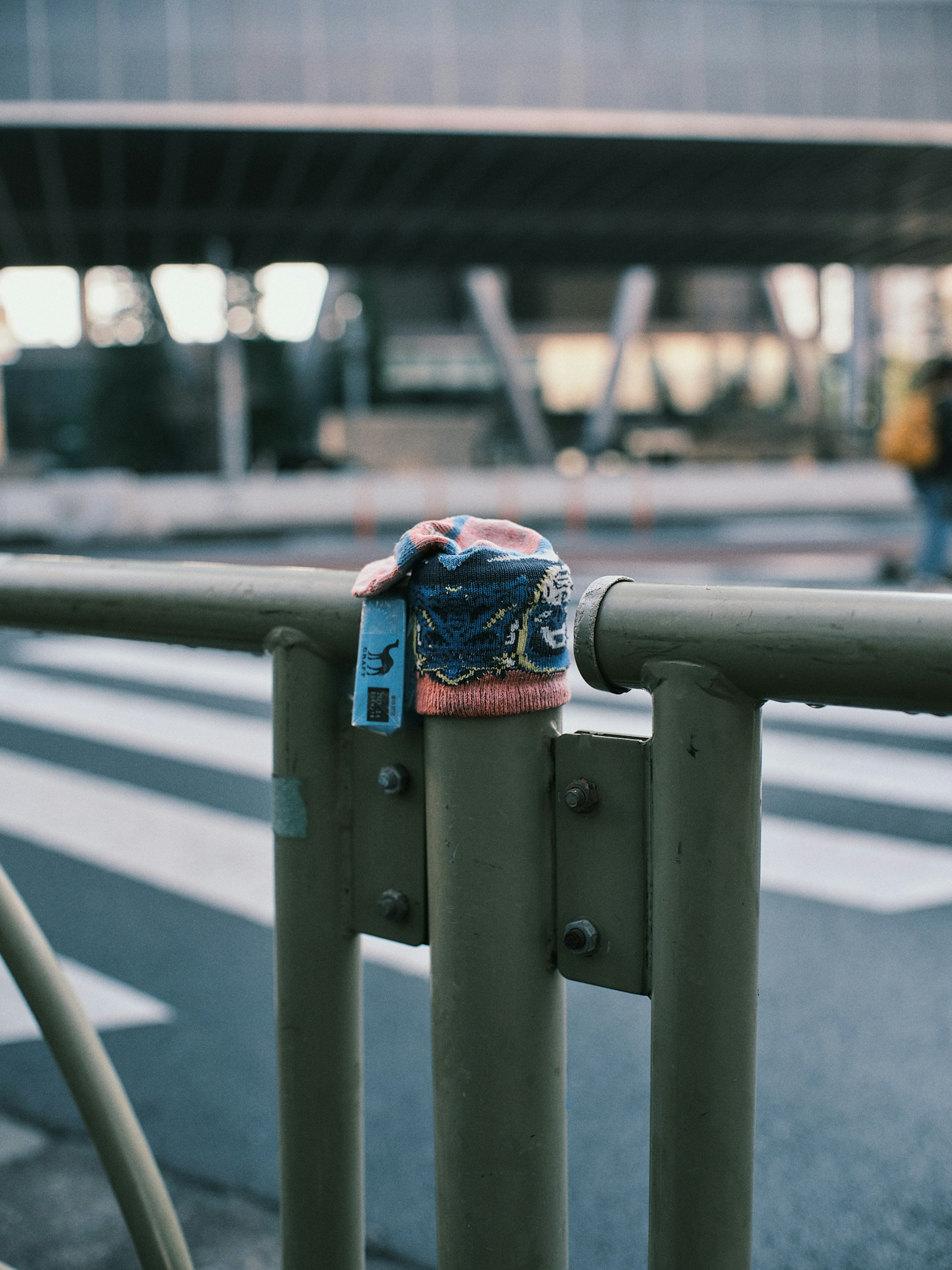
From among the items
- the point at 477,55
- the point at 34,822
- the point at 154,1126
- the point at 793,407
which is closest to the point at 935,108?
the point at 477,55

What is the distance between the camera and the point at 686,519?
25.5 metres

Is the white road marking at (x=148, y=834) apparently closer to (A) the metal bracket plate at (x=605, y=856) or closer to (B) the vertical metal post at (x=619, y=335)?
(A) the metal bracket plate at (x=605, y=856)

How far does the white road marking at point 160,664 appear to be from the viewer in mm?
9312

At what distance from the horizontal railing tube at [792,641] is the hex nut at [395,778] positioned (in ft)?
0.81

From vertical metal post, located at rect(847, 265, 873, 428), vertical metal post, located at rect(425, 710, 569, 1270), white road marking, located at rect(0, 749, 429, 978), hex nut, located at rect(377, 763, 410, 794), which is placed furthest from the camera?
vertical metal post, located at rect(847, 265, 873, 428)

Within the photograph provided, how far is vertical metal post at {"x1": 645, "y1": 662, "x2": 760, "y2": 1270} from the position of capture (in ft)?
3.90

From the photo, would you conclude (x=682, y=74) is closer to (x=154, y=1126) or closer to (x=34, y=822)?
(x=34, y=822)

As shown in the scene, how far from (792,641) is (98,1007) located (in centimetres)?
311

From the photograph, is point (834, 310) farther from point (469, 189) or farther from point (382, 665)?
point (382, 665)

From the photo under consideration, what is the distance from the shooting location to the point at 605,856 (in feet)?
4.21

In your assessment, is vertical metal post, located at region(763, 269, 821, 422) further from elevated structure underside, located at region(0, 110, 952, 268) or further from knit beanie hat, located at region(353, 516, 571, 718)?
knit beanie hat, located at region(353, 516, 571, 718)

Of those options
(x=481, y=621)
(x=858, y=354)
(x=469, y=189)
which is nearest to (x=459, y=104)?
(x=469, y=189)

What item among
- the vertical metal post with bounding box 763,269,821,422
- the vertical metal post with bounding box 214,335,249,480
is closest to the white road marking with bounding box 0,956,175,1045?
the vertical metal post with bounding box 214,335,249,480

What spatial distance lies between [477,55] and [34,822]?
18.9 meters
